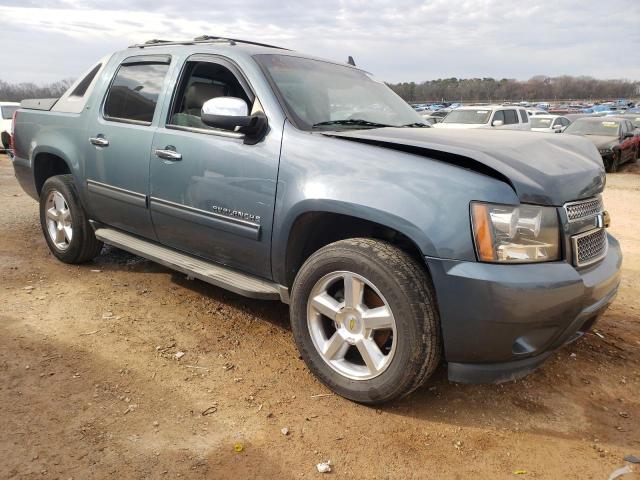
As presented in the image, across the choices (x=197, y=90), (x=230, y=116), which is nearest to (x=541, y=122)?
(x=197, y=90)

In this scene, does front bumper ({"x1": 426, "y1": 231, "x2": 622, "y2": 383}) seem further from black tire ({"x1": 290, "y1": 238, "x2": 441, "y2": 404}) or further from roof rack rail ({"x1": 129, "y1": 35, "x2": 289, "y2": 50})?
roof rack rail ({"x1": 129, "y1": 35, "x2": 289, "y2": 50})

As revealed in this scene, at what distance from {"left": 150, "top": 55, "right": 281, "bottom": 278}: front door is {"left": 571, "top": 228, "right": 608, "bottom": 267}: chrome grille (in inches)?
62.3

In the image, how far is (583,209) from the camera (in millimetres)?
2574

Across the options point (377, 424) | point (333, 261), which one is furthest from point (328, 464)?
point (333, 261)

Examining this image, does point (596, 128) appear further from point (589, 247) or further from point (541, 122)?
point (589, 247)

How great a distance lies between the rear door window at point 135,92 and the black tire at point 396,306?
1912 millimetres

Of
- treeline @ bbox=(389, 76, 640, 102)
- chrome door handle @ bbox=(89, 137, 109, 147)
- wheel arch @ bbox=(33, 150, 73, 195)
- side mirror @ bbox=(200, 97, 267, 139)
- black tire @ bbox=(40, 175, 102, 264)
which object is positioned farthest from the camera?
treeline @ bbox=(389, 76, 640, 102)

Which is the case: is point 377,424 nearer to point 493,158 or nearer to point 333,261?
point 333,261

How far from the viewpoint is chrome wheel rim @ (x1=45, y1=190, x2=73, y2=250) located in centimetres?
462

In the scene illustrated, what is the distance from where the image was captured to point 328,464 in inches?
89.9

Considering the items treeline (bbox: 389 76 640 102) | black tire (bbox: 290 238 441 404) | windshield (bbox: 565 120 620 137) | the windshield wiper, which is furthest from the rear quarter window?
treeline (bbox: 389 76 640 102)

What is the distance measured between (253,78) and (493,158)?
1580 mm

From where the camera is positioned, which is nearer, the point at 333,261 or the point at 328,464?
the point at 328,464

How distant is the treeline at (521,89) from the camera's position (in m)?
75.9
